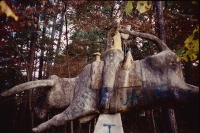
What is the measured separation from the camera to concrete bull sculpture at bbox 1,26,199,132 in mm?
4082

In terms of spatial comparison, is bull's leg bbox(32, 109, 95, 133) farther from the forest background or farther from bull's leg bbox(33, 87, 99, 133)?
the forest background

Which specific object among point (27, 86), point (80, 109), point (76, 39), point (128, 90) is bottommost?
point (80, 109)

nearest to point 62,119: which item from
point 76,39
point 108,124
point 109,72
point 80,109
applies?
point 80,109

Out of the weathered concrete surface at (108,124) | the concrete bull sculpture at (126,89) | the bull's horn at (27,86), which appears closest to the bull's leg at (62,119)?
the concrete bull sculpture at (126,89)

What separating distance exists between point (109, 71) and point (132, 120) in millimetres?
11920

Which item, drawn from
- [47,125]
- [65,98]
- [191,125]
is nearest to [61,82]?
[65,98]

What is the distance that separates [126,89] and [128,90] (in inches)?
2.0

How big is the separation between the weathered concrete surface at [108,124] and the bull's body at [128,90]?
0.53 feet

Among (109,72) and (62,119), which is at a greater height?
(109,72)

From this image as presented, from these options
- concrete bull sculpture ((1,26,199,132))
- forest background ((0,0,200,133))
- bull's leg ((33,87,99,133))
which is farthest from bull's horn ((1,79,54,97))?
forest background ((0,0,200,133))

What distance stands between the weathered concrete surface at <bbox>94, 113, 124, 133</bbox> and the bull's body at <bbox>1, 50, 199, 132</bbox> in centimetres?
16

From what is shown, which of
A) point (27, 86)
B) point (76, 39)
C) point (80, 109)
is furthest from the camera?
point (76, 39)

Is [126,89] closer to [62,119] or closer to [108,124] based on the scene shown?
[108,124]

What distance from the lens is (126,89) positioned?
441 cm
